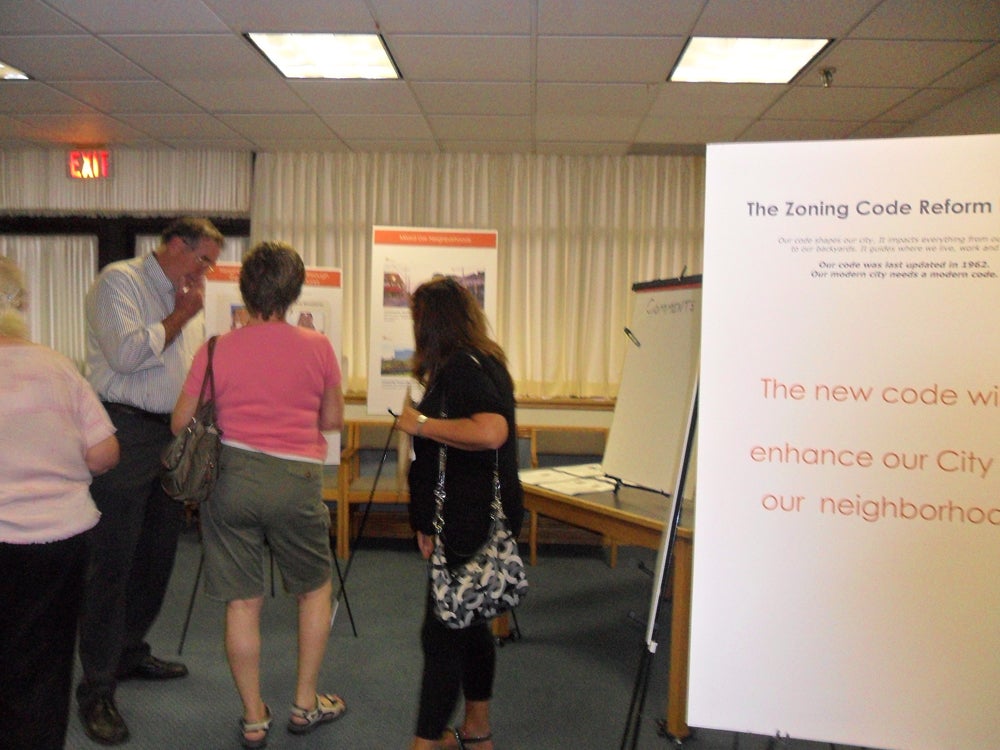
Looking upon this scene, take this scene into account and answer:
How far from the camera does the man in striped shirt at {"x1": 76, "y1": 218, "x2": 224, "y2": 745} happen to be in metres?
2.24

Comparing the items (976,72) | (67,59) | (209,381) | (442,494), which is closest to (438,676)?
(442,494)

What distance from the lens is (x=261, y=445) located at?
2006mm

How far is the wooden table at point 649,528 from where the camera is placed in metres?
2.41

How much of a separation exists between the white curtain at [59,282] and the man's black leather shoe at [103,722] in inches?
162

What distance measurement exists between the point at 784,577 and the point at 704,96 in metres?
3.28

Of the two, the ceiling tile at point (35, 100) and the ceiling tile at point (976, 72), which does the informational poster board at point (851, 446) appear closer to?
the ceiling tile at point (976, 72)

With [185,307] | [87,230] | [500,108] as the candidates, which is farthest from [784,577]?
[87,230]

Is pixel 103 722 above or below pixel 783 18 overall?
below

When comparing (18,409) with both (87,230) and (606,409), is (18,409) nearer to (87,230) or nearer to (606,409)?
(606,409)

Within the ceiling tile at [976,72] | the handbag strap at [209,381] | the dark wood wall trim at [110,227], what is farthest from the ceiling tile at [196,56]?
the ceiling tile at [976,72]

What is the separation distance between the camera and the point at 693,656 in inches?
57.5

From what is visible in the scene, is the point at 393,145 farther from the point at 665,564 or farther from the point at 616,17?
the point at 665,564

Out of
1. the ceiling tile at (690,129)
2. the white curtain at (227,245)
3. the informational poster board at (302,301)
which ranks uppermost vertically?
the ceiling tile at (690,129)

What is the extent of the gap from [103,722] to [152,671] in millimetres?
425
